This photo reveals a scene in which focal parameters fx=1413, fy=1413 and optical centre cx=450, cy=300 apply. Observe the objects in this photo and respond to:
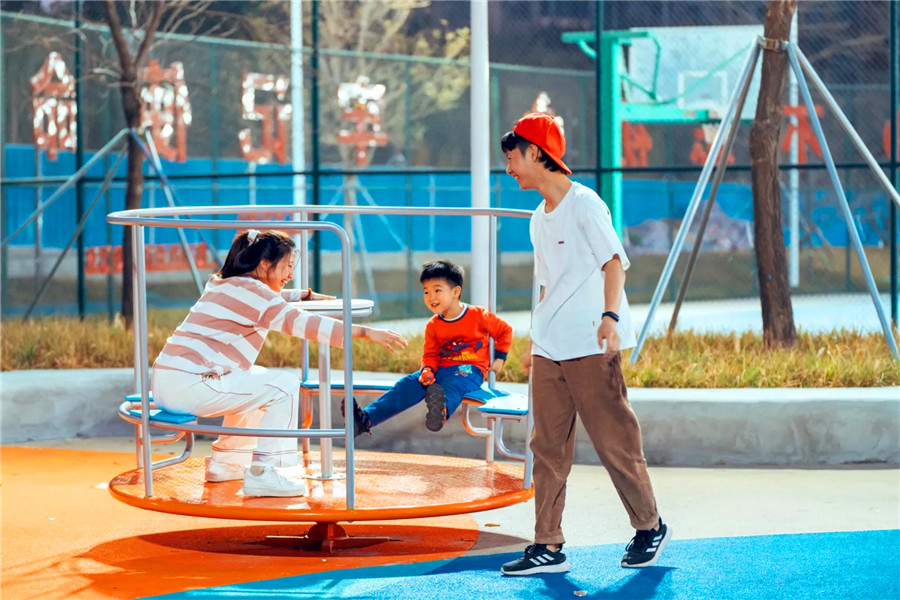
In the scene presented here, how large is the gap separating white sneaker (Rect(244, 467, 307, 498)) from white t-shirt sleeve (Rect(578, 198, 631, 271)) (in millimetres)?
1663

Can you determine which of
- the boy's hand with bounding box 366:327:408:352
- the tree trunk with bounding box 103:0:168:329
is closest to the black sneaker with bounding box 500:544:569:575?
the boy's hand with bounding box 366:327:408:352

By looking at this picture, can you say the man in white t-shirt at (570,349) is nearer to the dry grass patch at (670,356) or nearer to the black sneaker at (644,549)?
the black sneaker at (644,549)

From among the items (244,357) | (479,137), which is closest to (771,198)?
(479,137)

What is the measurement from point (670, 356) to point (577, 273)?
4.10 m

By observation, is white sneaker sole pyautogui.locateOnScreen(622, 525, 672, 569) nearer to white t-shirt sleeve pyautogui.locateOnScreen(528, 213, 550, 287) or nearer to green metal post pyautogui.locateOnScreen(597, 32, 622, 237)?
white t-shirt sleeve pyautogui.locateOnScreen(528, 213, 550, 287)

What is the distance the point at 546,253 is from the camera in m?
5.45

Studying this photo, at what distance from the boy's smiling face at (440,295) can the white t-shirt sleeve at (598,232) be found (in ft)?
4.53

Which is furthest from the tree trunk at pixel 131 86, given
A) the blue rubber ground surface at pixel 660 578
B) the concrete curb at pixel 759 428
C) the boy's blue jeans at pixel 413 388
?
the blue rubber ground surface at pixel 660 578

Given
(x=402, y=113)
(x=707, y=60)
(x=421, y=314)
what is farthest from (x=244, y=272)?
(x=402, y=113)

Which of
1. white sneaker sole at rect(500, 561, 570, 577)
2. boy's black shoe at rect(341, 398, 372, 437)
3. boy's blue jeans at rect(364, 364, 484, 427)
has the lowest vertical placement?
white sneaker sole at rect(500, 561, 570, 577)

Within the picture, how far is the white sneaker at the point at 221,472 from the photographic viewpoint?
627cm

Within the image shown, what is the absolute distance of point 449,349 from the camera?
6.69 metres

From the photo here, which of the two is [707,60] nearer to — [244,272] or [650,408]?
[650,408]

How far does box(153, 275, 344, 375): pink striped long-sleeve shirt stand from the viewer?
19.1 ft
